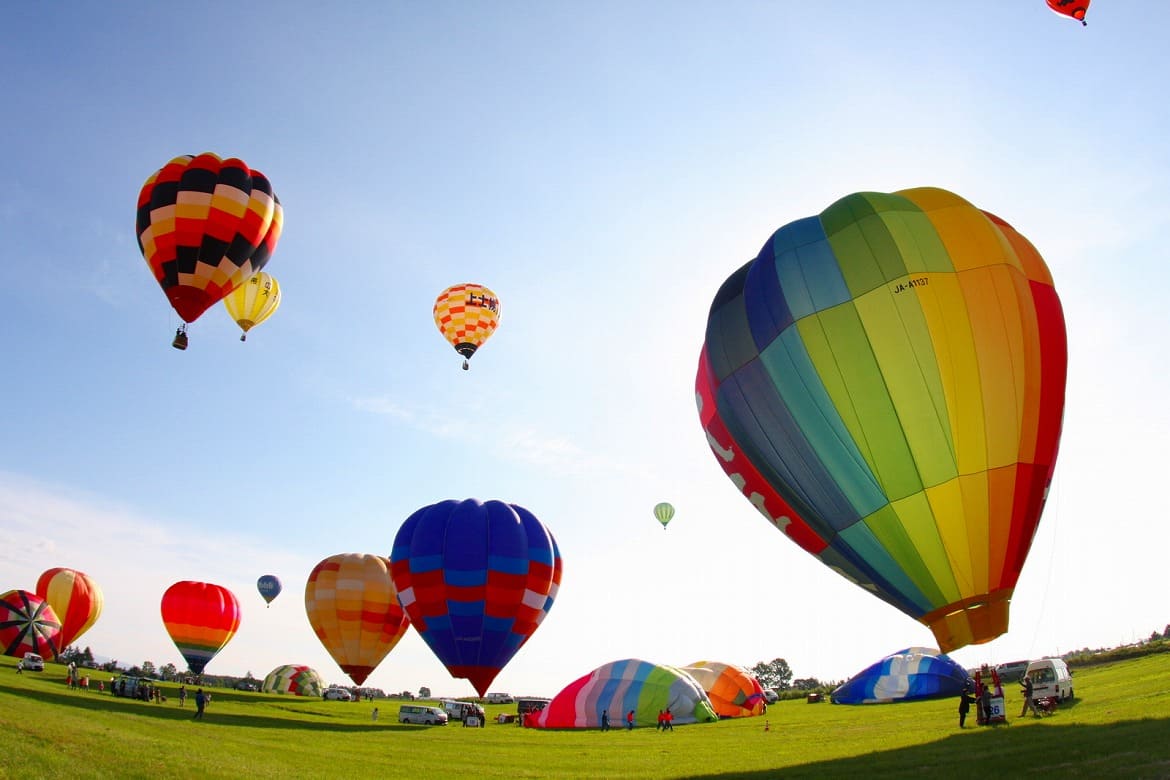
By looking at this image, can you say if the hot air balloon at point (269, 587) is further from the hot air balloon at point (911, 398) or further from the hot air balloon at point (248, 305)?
the hot air balloon at point (911, 398)

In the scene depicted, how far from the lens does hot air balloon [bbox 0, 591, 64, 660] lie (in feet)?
133

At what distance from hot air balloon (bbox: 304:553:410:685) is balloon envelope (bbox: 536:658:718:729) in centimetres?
1095

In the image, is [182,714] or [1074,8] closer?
[1074,8]

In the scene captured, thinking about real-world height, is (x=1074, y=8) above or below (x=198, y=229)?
above

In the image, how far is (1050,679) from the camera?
766 inches

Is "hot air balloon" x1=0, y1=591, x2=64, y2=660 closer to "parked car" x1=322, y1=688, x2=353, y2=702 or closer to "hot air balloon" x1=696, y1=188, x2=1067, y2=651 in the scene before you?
"parked car" x1=322, y1=688, x2=353, y2=702

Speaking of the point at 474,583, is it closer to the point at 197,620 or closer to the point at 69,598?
the point at 197,620

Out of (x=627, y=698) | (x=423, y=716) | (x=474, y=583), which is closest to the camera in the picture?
(x=474, y=583)

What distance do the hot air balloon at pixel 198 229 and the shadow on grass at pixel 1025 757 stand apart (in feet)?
66.9

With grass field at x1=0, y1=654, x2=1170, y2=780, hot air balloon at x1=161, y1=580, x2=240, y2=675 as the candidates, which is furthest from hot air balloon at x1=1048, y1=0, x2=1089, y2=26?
hot air balloon at x1=161, y1=580, x2=240, y2=675

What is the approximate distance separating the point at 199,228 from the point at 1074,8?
24.1m

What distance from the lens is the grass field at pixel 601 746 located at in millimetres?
10984

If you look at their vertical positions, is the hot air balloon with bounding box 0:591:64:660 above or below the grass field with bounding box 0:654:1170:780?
above

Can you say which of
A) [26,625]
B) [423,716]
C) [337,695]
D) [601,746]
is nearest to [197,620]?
[26,625]
